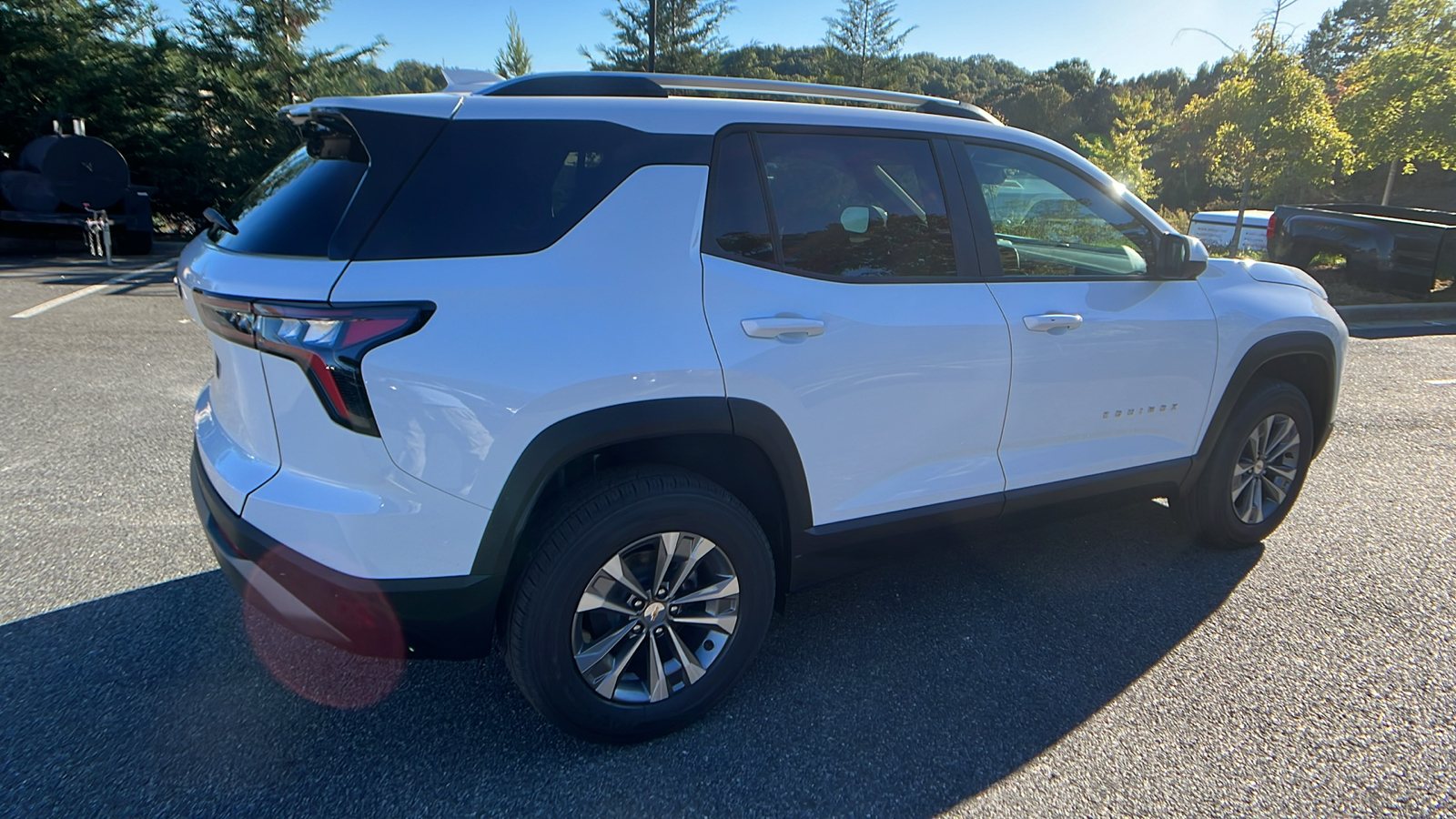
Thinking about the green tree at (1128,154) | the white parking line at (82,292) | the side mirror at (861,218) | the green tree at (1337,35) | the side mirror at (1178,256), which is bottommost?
the white parking line at (82,292)

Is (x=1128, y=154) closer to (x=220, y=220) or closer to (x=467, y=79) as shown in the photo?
(x=467, y=79)

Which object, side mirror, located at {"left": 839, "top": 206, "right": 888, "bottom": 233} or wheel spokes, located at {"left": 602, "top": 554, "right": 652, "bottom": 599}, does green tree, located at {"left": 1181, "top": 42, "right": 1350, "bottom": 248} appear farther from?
wheel spokes, located at {"left": 602, "top": 554, "right": 652, "bottom": 599}

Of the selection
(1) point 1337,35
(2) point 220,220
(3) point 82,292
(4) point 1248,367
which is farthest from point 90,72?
(1) point 1337,35

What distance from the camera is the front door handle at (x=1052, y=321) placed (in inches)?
115

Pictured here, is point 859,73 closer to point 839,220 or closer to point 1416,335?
point 1416,335

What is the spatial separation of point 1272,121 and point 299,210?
1404 cm

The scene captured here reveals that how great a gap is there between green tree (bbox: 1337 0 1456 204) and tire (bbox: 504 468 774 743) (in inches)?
620

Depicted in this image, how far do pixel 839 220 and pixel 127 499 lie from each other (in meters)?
3.56

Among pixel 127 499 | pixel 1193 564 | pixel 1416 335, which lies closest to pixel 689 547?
pixel 1193 564

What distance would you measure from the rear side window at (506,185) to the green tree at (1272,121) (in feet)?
43.6

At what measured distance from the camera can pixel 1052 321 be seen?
2.95 meters

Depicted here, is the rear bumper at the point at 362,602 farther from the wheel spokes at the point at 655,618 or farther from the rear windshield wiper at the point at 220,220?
the rear windshield wiper at the point at 220,220

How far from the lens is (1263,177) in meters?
13.5

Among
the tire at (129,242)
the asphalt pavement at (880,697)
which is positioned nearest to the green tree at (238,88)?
the tire at (129,242)
